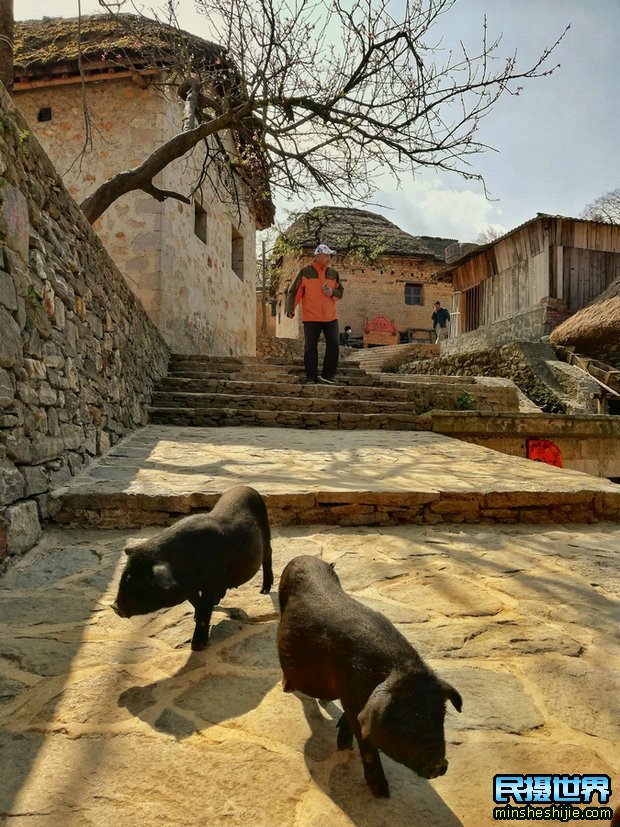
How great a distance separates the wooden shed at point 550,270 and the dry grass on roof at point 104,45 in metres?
9.87

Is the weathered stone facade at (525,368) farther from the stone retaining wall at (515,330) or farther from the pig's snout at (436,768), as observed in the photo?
the pig's snout at (436,768)

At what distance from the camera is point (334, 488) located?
132 inches

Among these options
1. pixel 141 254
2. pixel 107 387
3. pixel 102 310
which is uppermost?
pixel 141 254

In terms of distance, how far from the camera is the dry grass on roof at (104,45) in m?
8.06

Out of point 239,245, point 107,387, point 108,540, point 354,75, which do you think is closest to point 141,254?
point 354,75

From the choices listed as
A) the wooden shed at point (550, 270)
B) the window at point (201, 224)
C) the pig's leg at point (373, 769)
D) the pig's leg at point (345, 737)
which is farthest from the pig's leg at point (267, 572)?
the wooden shed at point (550, 270)

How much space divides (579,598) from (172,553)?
1667 millimetres

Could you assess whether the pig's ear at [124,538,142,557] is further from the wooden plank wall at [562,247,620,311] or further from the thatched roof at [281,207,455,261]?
the thatched roof at [281,207,455,261]

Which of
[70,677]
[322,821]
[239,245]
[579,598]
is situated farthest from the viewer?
[239,245]

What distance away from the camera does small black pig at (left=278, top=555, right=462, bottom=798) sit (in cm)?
103

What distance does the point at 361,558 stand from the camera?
267 cm

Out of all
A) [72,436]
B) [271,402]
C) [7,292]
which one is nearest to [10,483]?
[7,292]

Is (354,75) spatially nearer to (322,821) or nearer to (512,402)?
(512,402)

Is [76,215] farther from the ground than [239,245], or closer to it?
closer to it
